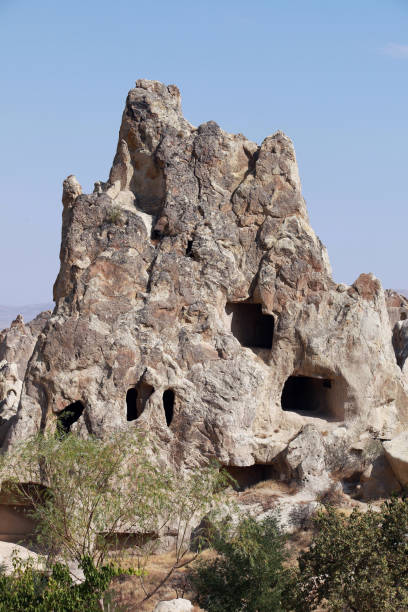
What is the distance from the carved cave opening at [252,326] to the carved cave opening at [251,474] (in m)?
4.15

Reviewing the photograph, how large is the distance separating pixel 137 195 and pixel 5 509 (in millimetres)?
10522

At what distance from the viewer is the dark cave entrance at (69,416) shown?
76.9ft

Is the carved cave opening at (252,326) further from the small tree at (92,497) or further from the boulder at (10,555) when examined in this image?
the boulder at (10,555)

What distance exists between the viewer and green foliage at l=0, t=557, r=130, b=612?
14.5m

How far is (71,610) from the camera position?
1467 centimetres

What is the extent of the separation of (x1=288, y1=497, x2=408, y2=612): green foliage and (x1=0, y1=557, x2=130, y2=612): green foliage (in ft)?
Result: 12.5

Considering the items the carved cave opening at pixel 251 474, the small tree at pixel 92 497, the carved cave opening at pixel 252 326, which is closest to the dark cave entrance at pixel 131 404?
the carved cave opening at pixel 251 474

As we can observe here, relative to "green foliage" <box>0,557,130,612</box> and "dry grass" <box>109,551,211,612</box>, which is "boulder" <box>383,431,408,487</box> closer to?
"dry grass" <box>109,551,211,612</box>

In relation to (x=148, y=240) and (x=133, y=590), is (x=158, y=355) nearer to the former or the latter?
(x=148, y=240)

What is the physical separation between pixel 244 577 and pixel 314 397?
11664 millimetres

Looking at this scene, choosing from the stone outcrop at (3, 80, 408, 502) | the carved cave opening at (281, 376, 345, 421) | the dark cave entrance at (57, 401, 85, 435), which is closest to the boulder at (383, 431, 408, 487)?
the stone outcrop at (3, 80, 408, 502)

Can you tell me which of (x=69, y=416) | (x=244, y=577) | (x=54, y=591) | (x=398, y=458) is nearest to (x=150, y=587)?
(x=244, y=577)

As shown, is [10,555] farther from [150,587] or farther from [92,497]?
[150,587]

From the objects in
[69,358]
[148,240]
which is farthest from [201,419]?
[148,240]
